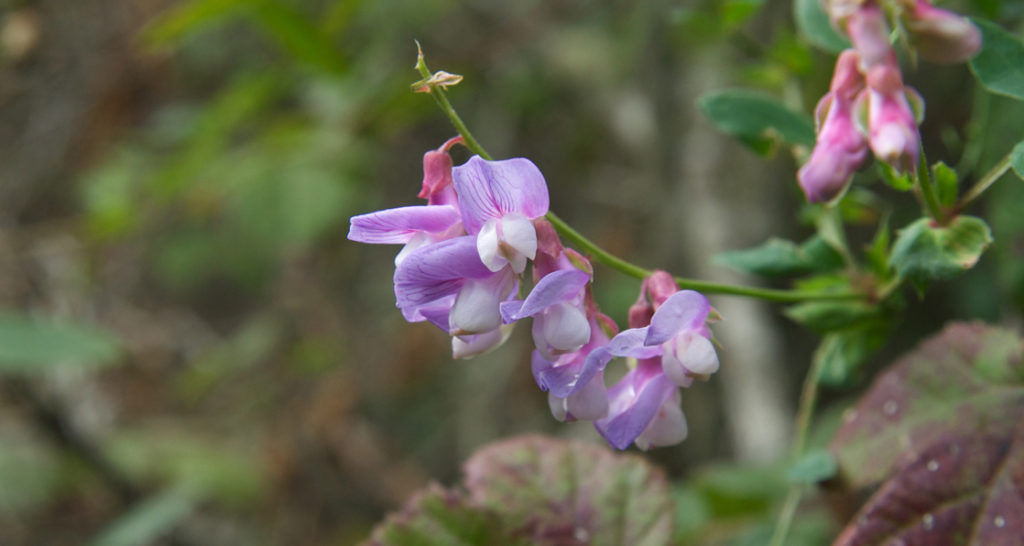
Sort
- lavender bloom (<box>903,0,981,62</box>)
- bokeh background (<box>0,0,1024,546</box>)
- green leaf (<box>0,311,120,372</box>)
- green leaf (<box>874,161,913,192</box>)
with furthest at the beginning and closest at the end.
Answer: bokeh background (<box>0,0,1024,546</box>) < green leaf (<box>0,311,120,372</box>) < green leaf (<box>874,161,913,192</box>) < lavender bloom (<box>903,0,981,62</box>)

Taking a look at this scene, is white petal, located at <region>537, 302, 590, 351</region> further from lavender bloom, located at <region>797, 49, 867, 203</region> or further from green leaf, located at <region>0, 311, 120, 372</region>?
green leaf, located at <region>0, 311, 120, 372</region>

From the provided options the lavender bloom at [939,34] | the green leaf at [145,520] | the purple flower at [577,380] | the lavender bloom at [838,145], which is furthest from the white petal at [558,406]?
the green leaf at [145,520]

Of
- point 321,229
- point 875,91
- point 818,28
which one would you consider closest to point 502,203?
point 875,91

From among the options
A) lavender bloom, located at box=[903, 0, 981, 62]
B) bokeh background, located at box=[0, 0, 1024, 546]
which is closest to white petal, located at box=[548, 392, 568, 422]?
lavender bloom, located at box=[903, 0, 981, 62]

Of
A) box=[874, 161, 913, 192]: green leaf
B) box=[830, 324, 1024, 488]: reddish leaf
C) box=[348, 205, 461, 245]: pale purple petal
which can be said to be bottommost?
box=[830, 324, 1024, 488]: reddish leaf

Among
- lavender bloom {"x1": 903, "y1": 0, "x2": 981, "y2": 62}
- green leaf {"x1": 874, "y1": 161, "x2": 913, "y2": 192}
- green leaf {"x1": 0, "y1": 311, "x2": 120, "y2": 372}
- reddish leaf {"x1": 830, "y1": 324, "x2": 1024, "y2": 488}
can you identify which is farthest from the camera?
green leaf {"x1": 0, "y1": 311, "x2": 120, "y2": 372}

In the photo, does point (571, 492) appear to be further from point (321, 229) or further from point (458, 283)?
point (321, 229)

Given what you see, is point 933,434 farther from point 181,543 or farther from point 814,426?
point 181,543
